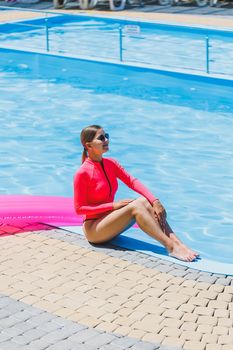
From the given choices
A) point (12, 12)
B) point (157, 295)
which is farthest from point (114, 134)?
point (12, 12)

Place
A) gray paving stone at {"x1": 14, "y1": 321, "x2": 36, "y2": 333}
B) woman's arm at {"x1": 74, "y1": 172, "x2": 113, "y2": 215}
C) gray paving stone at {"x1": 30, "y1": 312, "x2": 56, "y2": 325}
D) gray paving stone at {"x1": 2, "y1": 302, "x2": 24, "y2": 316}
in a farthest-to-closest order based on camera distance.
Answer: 1. woman's arm at {"x1": 74, "y1": 172, "x2": 113, "y2": 215}
2. gray paving stone at {"x1": 2, "y1": 302, "x2": 24, "y2": 316}
3. gray paving stone at {"x1": 30, "y1": 312, "x2": 56, "y2": 325}
4. gray paving stone at {"x1": 14, "y1": 321, "x2": 36, "y2": 333}

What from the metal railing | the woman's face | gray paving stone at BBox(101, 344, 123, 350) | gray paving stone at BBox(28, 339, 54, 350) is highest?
the woman's face

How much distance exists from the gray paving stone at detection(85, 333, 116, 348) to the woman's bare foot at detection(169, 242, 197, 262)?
1345 mm

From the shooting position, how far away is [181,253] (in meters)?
6.28

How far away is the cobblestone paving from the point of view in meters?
5.01

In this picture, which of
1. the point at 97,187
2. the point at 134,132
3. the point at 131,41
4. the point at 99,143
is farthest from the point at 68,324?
the point at 131,41

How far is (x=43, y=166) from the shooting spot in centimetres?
1012

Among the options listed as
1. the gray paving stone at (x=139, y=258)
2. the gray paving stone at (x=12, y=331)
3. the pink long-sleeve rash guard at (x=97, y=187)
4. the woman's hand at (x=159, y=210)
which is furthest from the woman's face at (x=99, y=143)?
the gray paving stone at (x=12, y=331)

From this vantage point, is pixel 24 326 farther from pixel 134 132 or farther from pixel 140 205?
pixel 134 132

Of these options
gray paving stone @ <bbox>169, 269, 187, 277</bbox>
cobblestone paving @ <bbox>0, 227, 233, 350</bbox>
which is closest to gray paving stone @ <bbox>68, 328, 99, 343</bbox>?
cobblestone paving @ <bbox>0, 227, 233, 350</bbox>

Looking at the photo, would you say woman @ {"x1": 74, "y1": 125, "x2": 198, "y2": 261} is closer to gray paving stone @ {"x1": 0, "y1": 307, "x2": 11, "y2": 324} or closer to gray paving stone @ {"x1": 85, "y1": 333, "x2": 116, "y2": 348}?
gray paving stone @ {"x1": 0, "y1": 307, "x2": 11, "y2": 324}

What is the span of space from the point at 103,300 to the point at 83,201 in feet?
3.49

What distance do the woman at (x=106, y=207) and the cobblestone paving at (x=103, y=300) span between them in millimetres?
158

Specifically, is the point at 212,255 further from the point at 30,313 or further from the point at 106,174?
the point at 30,313
